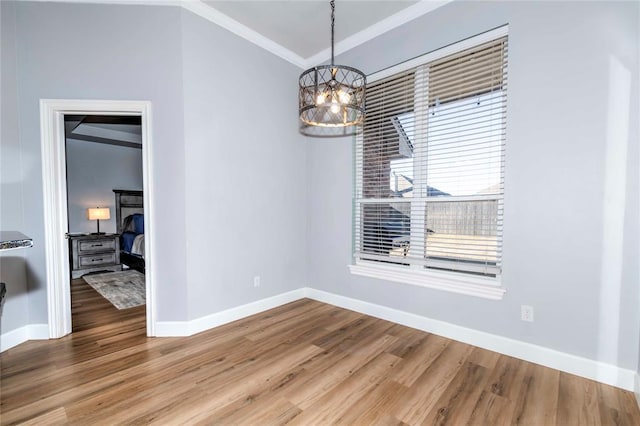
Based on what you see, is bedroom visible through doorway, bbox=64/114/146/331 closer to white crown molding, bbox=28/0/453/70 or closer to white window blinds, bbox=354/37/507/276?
white crown molding, bbox=28/0/453/70

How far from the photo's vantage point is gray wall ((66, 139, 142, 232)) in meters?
5.49

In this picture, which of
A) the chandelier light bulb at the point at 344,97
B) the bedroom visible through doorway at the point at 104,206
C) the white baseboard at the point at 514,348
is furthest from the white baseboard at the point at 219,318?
the chandelier light bulb at the point at 344,97

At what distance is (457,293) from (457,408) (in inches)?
40.1

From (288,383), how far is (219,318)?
1215 mm

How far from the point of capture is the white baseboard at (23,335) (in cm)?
232

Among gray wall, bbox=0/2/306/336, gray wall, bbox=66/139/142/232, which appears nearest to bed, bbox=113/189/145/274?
gray wall, bbox=66/139/142/232

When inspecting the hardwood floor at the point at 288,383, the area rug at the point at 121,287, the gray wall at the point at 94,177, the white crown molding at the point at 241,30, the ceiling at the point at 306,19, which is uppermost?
the ceiling at the point at 306,19

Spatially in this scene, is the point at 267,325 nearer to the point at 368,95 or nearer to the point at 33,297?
the point at 33,297

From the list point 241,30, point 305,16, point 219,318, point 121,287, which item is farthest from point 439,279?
point 121,287

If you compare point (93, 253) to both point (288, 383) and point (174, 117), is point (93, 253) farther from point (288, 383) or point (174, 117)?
point (288, 383)

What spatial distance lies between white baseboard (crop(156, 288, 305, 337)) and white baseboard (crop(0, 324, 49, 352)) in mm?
954

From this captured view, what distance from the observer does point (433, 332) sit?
2670mm

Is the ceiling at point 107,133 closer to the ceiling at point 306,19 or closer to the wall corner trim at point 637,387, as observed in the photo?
the ceiling at point 306,19

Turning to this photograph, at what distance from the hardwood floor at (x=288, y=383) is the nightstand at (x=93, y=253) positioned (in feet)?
9.29
